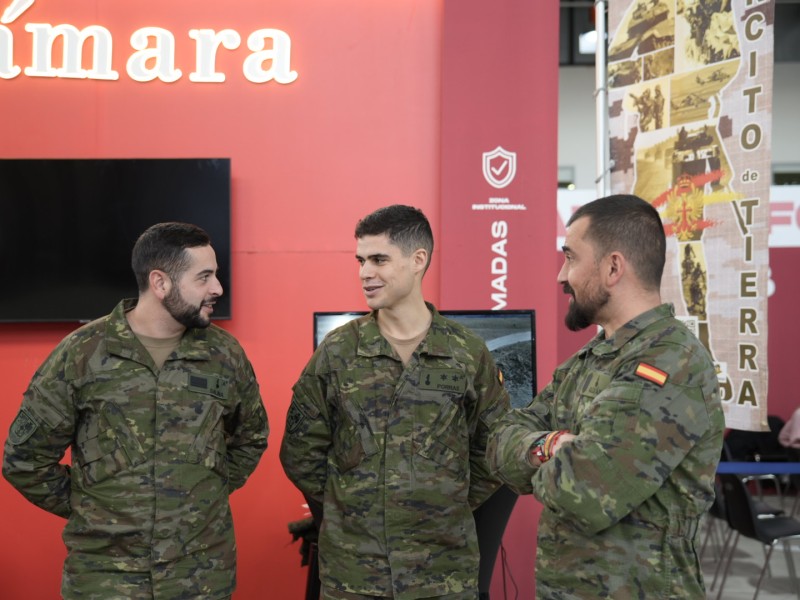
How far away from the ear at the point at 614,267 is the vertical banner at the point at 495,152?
202 centimetres

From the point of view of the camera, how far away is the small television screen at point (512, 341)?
3.27 metres

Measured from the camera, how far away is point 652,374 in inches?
69.3

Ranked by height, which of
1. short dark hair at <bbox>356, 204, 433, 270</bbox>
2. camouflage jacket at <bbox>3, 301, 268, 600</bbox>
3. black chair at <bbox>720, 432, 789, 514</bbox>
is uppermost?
short dark hair at <bbox>356, 204, 433, 270</bbox>

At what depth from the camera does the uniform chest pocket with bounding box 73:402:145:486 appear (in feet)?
7.91

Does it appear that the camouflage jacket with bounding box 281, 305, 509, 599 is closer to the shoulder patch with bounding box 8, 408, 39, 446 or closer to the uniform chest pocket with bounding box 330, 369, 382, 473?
the uniform chest pocket with bounding box 330, 369, 382, 473

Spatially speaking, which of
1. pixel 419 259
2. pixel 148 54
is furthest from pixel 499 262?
pixel 148 54

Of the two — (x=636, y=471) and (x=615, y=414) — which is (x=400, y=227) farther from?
(x=636, y=471)

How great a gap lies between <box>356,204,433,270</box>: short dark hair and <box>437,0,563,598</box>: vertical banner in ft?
4.33

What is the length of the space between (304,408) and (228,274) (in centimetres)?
145

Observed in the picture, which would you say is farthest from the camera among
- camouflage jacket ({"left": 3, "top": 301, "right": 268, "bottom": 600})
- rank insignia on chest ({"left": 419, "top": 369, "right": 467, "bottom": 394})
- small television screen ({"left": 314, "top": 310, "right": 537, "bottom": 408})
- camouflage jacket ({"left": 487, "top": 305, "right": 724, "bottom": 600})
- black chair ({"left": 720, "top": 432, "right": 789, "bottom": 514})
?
black chair ({"left": 720, "top": 432, "right": 789, "bottom": 514})

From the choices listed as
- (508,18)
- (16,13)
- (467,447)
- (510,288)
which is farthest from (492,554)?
(16,13)

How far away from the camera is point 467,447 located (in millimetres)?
2551

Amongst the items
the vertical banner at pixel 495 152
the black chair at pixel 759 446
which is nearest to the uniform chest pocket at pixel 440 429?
the vertical banner at pixel 495 152

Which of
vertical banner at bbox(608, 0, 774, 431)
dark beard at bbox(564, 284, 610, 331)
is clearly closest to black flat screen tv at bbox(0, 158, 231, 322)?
vertical banner at bbox(608, 0, 774, 431)
